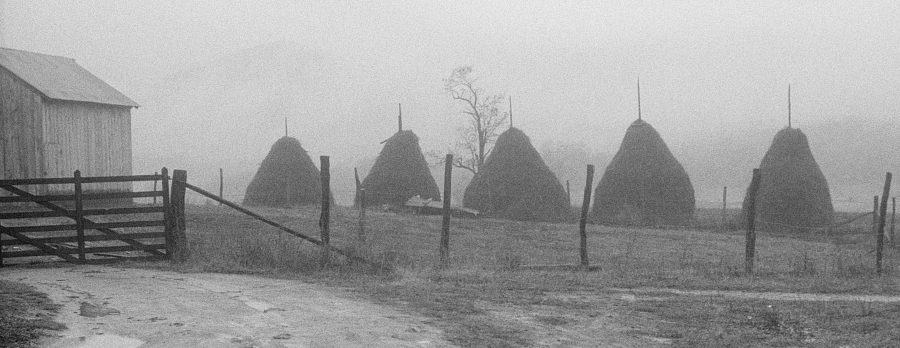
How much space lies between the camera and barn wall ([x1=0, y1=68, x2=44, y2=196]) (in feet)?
84.1

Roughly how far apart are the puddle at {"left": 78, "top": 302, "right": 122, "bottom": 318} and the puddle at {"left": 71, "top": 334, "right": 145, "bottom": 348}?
108cm

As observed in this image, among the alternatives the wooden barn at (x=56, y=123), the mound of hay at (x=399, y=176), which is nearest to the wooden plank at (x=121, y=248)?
the wooden barn at (x=56, y=123)

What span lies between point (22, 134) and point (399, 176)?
613 inches

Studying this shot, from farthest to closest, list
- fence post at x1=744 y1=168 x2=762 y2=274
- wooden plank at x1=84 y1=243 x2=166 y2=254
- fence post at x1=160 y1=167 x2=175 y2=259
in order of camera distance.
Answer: fence post at x1=744 y1=168 x2=762 y2=274
fence post at x1=160 y1=167 x2=175 y2=259
wooden plank at x1=84 y1=243 x2=166 y2=254

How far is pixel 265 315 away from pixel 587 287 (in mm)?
5360

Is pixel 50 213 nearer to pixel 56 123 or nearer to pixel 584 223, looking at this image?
pixel 584 223

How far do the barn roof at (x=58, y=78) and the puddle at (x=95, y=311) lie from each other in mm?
18193

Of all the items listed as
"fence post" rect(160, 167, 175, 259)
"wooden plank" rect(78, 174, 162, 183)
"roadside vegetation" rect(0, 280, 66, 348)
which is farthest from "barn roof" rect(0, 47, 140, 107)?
"roadside vegetation" rect(0, 280, 66, 348)

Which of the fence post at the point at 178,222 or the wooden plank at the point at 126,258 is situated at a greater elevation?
the fence post at the point at 178,222

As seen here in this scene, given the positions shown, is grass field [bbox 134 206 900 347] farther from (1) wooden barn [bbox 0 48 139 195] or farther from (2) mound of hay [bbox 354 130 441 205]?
(2) mound of hay [bbox 354 130 441 205]

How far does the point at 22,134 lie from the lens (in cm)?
2569

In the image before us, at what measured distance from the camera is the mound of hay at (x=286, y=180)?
3519cm

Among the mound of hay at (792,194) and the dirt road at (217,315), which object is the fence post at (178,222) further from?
the mound of hay at (792,194)

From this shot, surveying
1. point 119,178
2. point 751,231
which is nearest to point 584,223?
point 751,231
